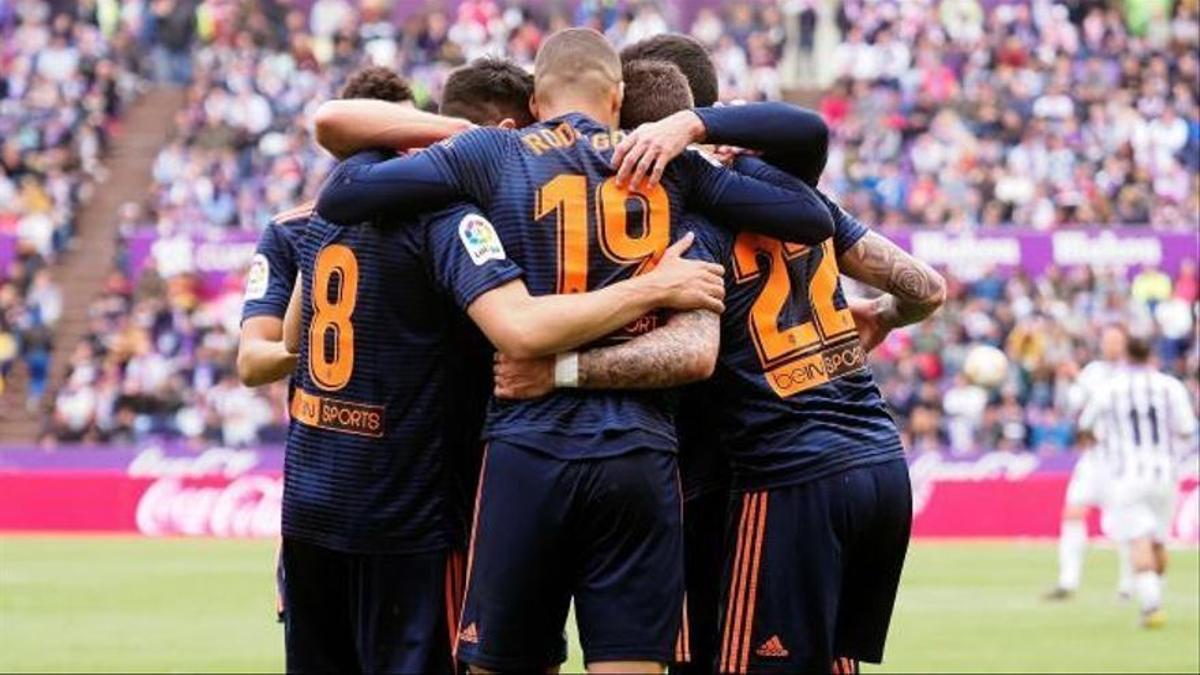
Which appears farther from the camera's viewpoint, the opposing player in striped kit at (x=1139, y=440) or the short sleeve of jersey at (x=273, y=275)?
the opposing player in striped kit at (x=1139, y=440)

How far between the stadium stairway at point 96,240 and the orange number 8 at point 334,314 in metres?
26.0

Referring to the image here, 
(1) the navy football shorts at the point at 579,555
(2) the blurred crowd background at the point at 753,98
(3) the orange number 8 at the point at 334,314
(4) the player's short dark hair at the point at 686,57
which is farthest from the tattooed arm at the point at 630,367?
(2) the blurred crowd background at the point at 753,98

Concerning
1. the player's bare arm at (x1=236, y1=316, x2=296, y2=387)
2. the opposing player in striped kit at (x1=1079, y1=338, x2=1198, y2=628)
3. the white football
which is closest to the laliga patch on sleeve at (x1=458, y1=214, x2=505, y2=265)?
the player's bare arm at (x1=236, y1=316, x2=296, y2=387)

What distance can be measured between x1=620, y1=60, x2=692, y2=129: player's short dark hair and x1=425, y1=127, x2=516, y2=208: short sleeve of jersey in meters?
0.61

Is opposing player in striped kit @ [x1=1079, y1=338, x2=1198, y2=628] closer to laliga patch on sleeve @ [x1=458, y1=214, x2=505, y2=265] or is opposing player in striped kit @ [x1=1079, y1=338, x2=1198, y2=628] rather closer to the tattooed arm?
the tattooed arm

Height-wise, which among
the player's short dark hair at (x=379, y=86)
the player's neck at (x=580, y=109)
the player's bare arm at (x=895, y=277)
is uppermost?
the player's short dark hair at (x=379, y=86)

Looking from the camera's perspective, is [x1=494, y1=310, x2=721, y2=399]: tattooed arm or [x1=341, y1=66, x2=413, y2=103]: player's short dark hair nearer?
[x1=494, y1=310, x2=721, y2=399]: tattooed arm

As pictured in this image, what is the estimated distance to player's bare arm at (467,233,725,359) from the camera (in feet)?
22.3

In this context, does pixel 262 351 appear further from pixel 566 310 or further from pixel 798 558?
pixel 798 558

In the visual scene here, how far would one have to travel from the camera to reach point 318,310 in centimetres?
751

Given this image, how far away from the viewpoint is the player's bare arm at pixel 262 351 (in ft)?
26.8

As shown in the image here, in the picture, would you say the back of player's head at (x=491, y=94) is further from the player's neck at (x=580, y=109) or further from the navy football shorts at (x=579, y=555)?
the navy football shorts at (x=579, y=555)

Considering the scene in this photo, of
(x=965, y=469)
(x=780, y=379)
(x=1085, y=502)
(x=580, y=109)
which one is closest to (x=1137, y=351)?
(x=1085, y=502)

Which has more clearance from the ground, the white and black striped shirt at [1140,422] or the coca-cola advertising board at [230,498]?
the white and black striped shirt at [1140,422]
